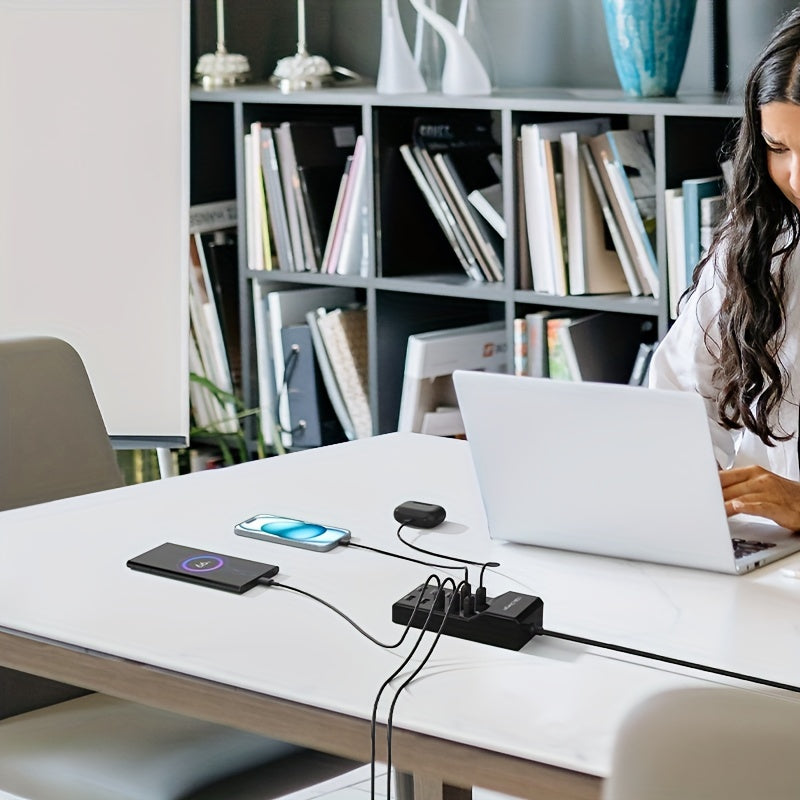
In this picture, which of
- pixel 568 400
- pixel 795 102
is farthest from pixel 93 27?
pixel 568 400

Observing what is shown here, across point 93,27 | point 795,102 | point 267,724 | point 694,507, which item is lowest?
point 267,724

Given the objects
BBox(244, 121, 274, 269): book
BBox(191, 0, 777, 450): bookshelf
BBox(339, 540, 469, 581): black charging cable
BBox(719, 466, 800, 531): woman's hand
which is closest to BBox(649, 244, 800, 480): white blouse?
BBox(719, 466, 800, 531): woman's hand

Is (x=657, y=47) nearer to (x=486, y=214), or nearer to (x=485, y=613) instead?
(x=486, y=214)

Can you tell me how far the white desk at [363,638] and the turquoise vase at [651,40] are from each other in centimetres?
133

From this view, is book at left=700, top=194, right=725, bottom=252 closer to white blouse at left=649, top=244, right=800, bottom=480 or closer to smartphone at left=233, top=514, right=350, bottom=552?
white blouse at left=649, top=244, right=800, bottom=480

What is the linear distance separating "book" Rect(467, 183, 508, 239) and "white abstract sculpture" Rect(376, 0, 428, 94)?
0.29m

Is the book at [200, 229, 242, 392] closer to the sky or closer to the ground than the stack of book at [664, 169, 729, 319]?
closer to the ground

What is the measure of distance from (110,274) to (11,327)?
248 millimetres

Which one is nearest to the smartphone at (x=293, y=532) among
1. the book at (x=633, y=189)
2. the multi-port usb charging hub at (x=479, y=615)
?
the multi-port usb charging hub at (x=479, y=615)

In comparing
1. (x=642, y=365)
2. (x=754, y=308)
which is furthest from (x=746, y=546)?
(x=642, y=365)

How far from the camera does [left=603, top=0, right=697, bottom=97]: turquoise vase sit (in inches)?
106

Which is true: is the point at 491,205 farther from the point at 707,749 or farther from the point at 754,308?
the point at 707,749

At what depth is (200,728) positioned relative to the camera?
1656 millimetres

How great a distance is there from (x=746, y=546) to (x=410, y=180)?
1.83 meters
